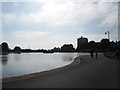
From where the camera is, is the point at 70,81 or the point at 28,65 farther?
A: the point at 28,65

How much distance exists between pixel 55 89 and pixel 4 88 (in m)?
2.22

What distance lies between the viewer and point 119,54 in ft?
97.0

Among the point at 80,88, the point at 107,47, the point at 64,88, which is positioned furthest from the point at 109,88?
the point at 107,47

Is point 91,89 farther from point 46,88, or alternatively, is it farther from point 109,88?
point 46,88

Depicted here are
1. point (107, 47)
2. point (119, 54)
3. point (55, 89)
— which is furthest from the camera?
point (107, 47)

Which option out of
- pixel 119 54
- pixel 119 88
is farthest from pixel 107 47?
pixel 119 88

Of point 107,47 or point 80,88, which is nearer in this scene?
point 80,88

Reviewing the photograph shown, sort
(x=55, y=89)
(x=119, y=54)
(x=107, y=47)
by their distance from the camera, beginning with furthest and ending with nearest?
(x=107, y=47), (x=119, y=54), (x=55, y=89)

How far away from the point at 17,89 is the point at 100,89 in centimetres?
348

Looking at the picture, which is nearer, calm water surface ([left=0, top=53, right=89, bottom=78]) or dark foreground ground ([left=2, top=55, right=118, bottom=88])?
dark foreground ground ([left=2, top=55, right=118, bottom=88])

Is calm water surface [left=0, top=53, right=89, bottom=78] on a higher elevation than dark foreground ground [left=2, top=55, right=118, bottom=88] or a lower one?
lower

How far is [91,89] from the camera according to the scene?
23.3 ft

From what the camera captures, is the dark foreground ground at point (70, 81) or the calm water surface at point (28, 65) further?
the calm water surface at point (28, 65)

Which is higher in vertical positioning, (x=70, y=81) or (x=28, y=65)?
(x=70, y=81)
